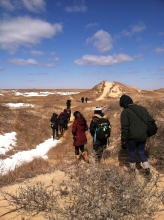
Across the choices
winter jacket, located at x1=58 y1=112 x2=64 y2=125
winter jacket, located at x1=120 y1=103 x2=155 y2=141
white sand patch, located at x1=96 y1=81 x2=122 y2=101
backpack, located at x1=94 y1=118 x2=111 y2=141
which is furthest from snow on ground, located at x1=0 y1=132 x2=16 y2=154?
white sand patch, located at x1=96 y1=81 x2=122 y2=101

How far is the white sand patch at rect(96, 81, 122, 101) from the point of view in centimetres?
4681

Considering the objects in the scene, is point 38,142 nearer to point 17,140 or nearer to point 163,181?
point 17,140

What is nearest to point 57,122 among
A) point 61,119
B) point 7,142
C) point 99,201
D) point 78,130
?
point 61,119

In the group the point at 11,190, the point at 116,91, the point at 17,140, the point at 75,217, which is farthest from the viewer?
the point at 116,91

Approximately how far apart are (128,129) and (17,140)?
407 inches

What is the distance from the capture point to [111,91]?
1919 inches

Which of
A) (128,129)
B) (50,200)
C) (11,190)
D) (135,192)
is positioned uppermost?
(128,129)

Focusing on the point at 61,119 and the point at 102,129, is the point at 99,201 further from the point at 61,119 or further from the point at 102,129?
the point at 61,119

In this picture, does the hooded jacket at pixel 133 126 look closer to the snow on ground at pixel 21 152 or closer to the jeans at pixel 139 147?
the jeans at pixel 139 147

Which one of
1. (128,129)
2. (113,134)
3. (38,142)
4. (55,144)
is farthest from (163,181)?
(38,142)

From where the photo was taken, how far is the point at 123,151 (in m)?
6.44

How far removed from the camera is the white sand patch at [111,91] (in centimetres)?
4681

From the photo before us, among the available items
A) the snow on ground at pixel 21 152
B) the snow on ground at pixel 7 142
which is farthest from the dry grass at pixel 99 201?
the snow on ground at pixel 7 142

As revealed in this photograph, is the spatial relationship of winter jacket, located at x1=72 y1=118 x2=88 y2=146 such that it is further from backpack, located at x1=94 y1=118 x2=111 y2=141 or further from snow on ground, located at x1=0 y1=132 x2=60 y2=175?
Answer: snow on ground, located at x1=0 y1=132 x2=60 y2=175
